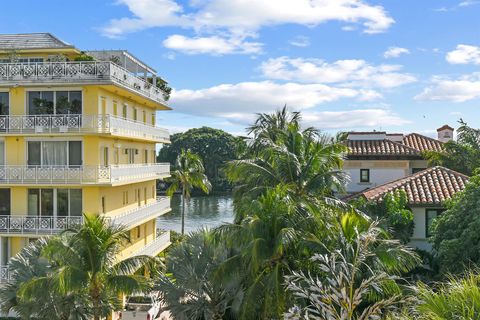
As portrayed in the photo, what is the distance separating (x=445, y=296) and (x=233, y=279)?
483 inches

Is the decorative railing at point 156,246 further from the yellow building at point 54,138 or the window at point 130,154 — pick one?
the window at point 130,154

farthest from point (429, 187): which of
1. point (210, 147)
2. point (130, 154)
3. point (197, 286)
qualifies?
point (210, 147)

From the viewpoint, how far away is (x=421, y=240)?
2612 cm

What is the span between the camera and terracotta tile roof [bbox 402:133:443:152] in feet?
151

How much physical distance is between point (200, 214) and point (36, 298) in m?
64.0

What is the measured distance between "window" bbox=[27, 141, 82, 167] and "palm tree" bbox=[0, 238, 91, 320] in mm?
7508

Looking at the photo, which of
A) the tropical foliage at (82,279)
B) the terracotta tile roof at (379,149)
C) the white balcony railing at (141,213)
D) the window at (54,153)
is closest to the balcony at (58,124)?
the window at (54,153)

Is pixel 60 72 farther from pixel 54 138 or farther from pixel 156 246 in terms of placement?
pixel 156 246

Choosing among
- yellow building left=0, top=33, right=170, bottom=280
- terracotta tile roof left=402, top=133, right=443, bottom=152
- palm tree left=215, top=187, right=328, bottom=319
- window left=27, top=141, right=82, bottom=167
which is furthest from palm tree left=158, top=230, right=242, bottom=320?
A: terracotta tile roof left=402, top=133, right=443, bottom=152

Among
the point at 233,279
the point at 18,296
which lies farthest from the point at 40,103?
the point at 233,279

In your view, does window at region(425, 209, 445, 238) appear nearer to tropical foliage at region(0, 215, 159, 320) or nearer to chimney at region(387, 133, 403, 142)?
tropical foliage at region(0, 215, 159, 320)

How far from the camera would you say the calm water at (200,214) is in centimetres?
7312

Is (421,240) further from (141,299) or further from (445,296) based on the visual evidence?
(445,296)

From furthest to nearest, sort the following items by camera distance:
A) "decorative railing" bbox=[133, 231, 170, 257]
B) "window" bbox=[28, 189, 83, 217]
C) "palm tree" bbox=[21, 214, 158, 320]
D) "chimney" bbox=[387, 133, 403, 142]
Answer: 1. "chimney" bbox=[387, 133, 403, 142]
2. "decorative railing" bbox=[133, 231, 170, 257]
3. "window" bbox=[28, 189, 83, 217]
4. "palm tree" bbox=[21, 214, 158, 320]
